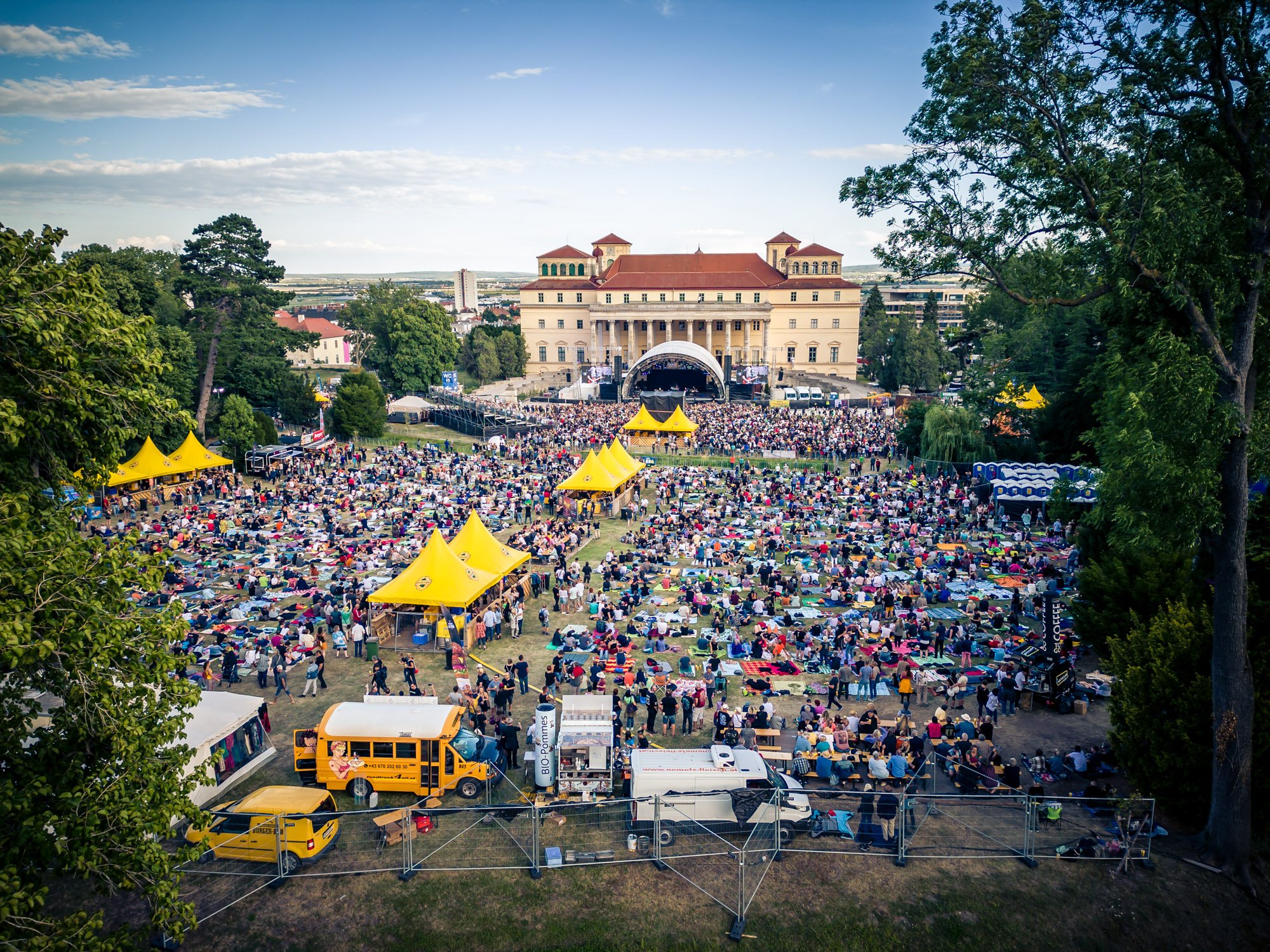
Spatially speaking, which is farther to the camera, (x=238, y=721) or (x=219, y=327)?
(x=219, y=327)

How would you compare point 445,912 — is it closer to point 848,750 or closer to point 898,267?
point 848,750

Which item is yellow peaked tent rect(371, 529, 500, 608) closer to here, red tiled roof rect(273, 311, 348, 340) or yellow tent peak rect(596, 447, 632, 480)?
yellow tent peak rect(596, 447, 632, 480)

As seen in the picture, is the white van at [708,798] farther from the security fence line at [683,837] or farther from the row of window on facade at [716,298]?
the row of window on facade at [716,298]

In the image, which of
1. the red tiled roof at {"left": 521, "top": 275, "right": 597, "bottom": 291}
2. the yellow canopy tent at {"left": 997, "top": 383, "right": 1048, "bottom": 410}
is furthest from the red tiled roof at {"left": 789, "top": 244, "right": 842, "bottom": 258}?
the yellow canopy tent at {"left": 997, "top": 383, "right": 1048, "bottom": 410}

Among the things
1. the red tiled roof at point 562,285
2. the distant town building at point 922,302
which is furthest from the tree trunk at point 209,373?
the distant town building at point 922,302

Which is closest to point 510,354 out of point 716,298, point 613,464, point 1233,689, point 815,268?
point 716,298

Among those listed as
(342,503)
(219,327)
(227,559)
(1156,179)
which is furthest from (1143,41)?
(219,327)
